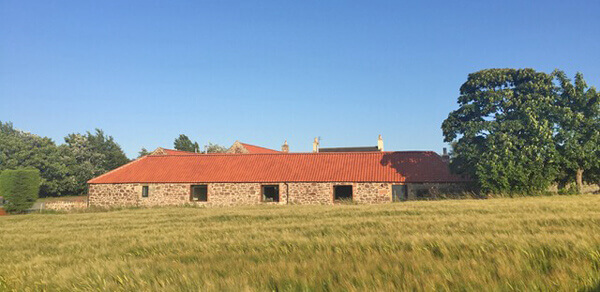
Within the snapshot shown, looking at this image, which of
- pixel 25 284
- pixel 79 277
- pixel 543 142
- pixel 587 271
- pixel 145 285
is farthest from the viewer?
pixel 543 142

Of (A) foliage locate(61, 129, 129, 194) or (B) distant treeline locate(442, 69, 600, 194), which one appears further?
(A) foliage locate(61, 129, 129, 194)

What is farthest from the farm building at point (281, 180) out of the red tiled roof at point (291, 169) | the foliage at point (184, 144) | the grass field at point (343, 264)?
the foliage at point (184, 144)

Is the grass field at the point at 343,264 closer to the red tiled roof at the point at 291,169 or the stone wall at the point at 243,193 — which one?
the stone wall at the point at 243,193

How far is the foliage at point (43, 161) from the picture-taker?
49.0 meters

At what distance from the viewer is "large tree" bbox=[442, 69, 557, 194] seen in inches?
863

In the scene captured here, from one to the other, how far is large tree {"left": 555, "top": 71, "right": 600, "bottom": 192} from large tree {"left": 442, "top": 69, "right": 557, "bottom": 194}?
64cm

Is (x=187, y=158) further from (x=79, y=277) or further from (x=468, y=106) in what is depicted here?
(x=79, y=277)

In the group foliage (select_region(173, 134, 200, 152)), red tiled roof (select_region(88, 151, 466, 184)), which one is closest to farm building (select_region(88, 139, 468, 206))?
red tiled roof (select_region(88, 151, 466, 184))

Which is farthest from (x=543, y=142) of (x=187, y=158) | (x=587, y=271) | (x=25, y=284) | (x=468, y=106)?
(x=187, y=158)

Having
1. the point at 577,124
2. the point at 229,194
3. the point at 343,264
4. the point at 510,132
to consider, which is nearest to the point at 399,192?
the point at 510,132

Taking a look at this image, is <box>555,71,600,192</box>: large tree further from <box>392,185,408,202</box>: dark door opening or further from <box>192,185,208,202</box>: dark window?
<box>192,185,208,202</box>: dark window

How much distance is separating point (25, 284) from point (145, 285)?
2120mm

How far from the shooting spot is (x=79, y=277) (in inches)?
192

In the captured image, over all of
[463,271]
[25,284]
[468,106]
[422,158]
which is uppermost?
[468,106]
